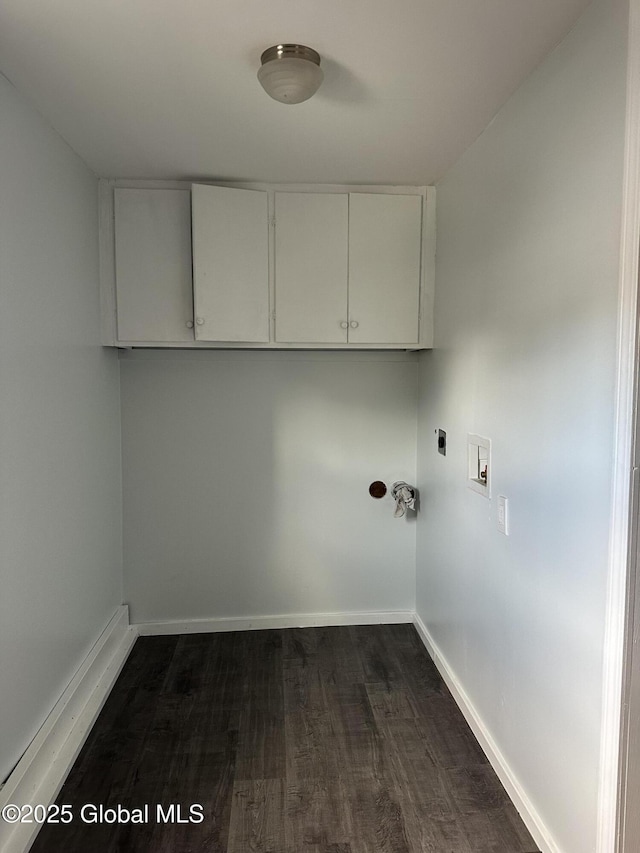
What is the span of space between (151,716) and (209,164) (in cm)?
234

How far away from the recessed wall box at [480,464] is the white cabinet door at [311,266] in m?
0.90

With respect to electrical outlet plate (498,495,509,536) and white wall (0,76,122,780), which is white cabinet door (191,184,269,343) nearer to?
white wall (0,76,122,780)

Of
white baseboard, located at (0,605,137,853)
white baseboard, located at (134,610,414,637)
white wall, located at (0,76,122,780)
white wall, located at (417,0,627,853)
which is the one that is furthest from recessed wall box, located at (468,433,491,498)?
white baseboard, located at (0,605,137,853)

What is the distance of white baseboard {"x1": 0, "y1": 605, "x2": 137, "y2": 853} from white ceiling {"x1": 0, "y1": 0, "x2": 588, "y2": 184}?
210 centimetres

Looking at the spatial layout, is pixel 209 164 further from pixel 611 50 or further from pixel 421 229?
pixel 611 50

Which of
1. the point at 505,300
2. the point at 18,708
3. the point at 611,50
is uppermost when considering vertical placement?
the point at 611,50

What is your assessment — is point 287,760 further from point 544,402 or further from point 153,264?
point 153,264

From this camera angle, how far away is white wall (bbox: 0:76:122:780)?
5.77ft

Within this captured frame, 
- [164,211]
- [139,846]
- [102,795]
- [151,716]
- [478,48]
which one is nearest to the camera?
[478,48]

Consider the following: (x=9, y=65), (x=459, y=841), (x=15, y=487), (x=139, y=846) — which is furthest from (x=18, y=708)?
(x=9, y=65)

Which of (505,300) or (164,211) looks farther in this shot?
(164,211)

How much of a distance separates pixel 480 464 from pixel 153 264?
1739mm

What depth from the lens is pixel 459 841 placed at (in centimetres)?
176
